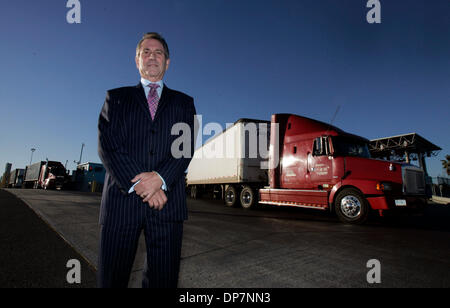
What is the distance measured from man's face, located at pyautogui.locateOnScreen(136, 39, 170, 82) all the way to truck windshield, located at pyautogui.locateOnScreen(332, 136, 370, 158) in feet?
21.3

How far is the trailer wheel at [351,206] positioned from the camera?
20.0 feet

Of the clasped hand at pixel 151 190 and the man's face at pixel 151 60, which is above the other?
the man's face at pixel 151 60

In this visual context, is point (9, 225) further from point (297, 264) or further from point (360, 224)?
point (360, 224)

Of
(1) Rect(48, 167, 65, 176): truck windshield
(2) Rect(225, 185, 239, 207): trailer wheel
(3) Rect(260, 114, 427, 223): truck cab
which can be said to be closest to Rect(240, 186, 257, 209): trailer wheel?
(2) Rect(225, 185, 239, 207): trailer wheel

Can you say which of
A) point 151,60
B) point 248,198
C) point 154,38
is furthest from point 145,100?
point 248,198

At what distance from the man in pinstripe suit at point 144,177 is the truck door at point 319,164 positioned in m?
6.31

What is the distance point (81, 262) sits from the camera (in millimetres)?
2750

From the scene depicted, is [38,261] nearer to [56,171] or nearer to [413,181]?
[413,181]

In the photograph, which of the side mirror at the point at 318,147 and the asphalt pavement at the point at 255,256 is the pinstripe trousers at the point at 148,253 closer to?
the asphalt pavement at the point at 255,256

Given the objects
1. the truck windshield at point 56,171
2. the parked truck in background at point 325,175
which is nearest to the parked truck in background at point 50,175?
the truck windshield at point 56,171

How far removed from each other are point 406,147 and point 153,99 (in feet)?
118

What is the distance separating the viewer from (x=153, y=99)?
4.96 feet
